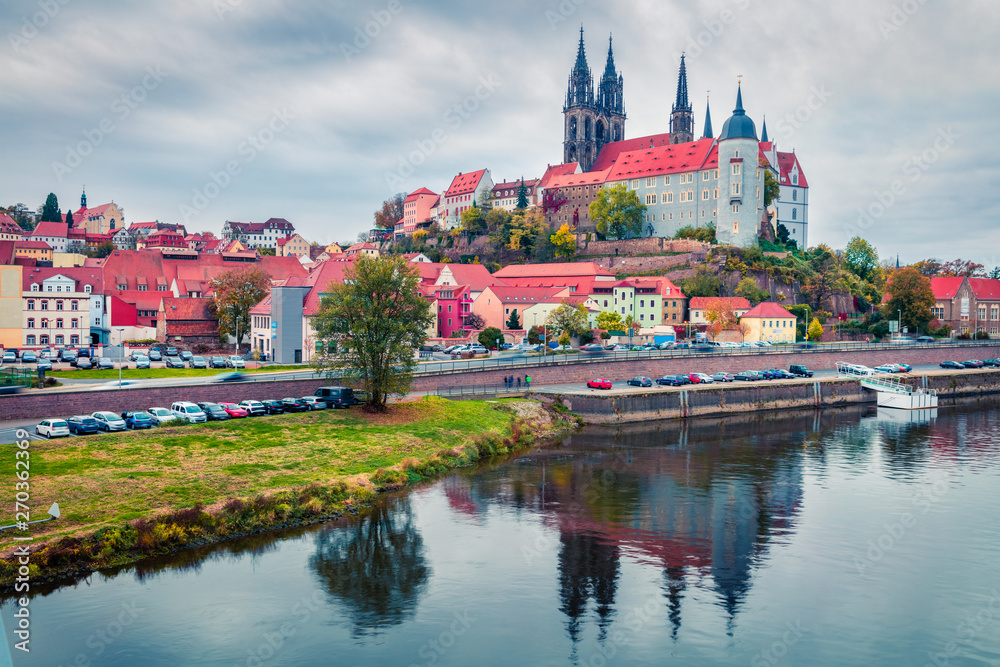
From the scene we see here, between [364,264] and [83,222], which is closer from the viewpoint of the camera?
[364,264]

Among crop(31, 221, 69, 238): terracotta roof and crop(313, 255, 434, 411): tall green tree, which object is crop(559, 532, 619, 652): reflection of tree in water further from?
crop(31, 221, 69, 238): terracotta roof

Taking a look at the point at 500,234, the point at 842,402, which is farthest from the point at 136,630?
the point at 500,234

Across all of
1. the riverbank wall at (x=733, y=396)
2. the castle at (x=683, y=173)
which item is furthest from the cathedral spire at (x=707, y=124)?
the riverbank wall at (x=733, y=396)

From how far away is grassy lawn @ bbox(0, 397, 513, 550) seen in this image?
27.2 metres

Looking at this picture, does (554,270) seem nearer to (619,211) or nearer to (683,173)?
(619,211)

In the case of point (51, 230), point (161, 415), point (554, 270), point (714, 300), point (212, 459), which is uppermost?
point (51, 230)

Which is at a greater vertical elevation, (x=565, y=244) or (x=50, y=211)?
(x=50, y=211)

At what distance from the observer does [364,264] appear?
43875mm

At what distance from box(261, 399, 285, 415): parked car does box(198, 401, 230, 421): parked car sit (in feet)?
9.34

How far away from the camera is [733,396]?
60.6 metres

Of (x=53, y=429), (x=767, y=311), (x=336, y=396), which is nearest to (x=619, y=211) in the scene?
(x=767, y=311)

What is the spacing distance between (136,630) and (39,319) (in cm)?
5833

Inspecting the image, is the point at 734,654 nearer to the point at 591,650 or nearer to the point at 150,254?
the point at 591,650

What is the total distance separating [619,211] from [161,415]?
93.5 meters
